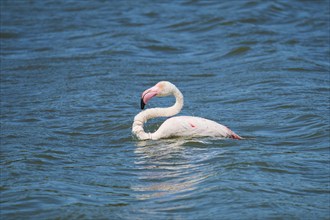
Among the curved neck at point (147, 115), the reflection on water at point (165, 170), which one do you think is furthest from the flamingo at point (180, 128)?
the reflection on water at point (165, 170)

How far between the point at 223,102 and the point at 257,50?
4.40 m

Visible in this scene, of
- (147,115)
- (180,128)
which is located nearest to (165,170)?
(180,128)

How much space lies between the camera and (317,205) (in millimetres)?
7684

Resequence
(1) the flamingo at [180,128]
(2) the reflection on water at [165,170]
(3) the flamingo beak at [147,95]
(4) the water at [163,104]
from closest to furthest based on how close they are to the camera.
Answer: (4) the water at [163,104], (2) the reflection on water at [165,170], (1) the flamingo at [180,128], (3) the flamingo beak at [147,95]

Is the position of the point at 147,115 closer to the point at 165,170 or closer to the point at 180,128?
the point at 180,128

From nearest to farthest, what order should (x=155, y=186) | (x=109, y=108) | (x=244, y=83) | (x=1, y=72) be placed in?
(x=155, y=186) → (x=109, y=108) → (x=244, y=83) → (x=1, y=72)

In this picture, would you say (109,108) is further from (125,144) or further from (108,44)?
(108,44)

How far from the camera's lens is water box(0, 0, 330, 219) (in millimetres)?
7914

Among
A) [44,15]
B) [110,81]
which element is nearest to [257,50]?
[110,81]

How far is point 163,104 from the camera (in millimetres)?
13156

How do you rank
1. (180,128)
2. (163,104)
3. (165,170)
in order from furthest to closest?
(163,104), (180,128), (165,170)

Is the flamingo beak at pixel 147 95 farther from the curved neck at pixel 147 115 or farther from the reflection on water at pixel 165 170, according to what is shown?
the reflection on water at pixel 165 170

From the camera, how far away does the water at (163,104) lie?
7.91 meters

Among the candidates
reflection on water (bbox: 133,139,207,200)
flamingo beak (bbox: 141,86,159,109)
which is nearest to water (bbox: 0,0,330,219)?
reflection on water (bbox: 133,139,207,200)
